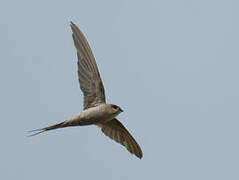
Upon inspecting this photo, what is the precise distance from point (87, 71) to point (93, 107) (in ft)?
1.31

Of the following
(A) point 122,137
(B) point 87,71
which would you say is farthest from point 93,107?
(A) point 122,137

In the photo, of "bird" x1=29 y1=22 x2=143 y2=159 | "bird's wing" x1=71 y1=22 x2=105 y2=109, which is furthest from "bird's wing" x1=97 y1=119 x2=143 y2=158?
"bird's wing" x1=71 y1=22 x2=105 y2=109

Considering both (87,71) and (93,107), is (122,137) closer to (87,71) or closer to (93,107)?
(93,107)

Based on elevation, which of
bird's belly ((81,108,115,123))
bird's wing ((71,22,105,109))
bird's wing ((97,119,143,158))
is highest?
bird's wing ((71,22,105,109))

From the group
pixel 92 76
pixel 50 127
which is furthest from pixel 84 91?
pixel 50 127

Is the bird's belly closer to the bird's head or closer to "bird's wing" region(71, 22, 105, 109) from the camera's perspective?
the bird's head

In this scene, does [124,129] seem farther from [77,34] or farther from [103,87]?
[77,34]

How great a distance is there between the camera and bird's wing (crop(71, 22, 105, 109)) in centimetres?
533

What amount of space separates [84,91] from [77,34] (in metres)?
0.57

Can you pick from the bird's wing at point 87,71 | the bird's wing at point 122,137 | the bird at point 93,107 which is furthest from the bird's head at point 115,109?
the bird's wing at point 122,137

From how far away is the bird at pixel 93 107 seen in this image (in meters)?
5.11

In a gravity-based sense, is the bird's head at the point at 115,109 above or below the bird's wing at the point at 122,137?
above

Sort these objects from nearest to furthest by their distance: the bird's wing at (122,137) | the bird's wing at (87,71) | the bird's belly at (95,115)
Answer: the bird's belly at (95,115), the bird's wing at (87,71), the bird's wing at (122,137)

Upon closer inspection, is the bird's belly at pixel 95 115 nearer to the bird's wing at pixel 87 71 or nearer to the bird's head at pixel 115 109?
the bird's head at pixel 115 109
